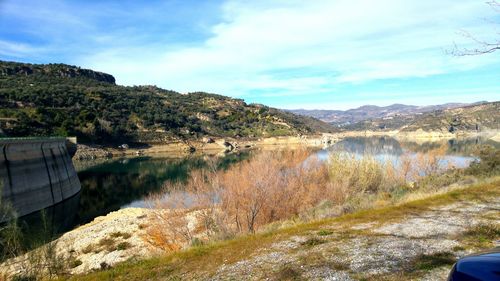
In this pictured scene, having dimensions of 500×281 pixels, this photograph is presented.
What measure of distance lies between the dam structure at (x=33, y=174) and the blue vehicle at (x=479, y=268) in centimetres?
3394

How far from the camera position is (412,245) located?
33.8 feet

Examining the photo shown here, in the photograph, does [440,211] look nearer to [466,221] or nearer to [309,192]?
[466,221]

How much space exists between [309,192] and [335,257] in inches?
888

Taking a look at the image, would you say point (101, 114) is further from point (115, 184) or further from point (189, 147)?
point (115, 184)

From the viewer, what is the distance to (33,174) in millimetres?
40781

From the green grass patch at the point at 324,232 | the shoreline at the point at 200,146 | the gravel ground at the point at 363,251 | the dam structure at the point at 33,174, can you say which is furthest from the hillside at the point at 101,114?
the gravel ground at the point at 363,251

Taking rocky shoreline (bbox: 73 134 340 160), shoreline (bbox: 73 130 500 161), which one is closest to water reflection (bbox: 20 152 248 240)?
rocky shoreline (bbox: 73 134 340 160)

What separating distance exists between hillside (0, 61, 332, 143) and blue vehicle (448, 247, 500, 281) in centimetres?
9369

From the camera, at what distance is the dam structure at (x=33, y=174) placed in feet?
119

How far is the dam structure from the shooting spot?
36.2 metres

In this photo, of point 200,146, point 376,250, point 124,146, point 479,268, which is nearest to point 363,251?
point 376,250

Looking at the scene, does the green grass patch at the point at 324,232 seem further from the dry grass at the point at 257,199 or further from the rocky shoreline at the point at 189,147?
the rocky shoreline at the point at 189,147

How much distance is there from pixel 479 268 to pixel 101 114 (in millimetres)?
130555

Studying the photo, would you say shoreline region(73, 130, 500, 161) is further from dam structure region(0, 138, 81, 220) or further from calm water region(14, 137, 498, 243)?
dam structure region(0, 138, 81, 220)
